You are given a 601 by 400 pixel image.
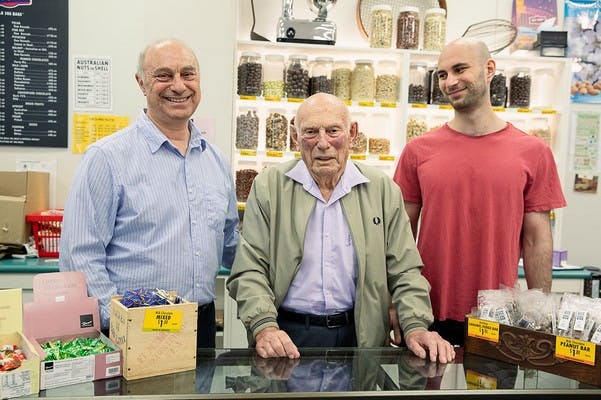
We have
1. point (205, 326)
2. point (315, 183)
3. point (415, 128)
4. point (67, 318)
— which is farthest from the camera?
point (415, 128)

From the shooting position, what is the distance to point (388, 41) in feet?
12.9

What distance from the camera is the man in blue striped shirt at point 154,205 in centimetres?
191

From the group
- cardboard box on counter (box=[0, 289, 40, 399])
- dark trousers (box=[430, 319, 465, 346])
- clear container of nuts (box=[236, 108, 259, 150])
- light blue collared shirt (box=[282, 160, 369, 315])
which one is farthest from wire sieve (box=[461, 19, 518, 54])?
cardboard box on counter (box=[0, 289, 40, 399])

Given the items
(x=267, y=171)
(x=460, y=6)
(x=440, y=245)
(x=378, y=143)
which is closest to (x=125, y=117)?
(x=378, y=143)

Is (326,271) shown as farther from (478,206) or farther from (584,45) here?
(584,45)

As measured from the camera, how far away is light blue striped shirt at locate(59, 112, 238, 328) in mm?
1898

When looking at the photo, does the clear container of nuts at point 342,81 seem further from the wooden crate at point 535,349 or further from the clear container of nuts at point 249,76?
the wooden crate at point 535,349

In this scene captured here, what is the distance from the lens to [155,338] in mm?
1441

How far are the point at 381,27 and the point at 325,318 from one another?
8.51 feet

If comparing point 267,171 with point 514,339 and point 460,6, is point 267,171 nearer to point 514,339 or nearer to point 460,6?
point 514,339

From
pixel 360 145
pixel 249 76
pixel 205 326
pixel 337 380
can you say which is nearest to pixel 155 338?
pixel 337 380

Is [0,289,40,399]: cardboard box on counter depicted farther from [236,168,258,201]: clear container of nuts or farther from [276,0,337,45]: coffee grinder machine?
[276,0,337,45]: coffee grinder machine

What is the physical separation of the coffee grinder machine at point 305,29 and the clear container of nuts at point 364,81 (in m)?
0.26

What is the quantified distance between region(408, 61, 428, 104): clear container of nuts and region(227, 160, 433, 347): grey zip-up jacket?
2.11 metres
